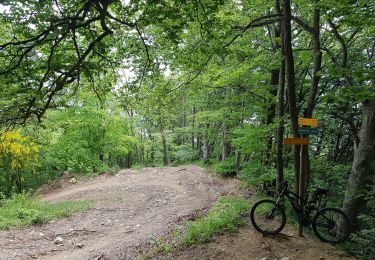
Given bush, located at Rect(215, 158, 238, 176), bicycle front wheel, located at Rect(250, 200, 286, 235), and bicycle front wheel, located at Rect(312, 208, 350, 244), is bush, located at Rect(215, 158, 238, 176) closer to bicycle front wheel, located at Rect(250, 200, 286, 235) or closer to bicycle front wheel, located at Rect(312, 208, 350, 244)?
bicycle front wheel, located at Rect(250, 200, 286, 235)

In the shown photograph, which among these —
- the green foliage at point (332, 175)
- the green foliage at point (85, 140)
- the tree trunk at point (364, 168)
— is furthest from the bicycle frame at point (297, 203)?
the green foliage at point (85, 140)

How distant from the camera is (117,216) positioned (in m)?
10.7

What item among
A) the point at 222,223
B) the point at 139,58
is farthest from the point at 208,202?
the point at 139,58

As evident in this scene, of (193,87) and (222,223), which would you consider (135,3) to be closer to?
(193,87)

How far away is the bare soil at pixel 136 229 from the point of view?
251 inches

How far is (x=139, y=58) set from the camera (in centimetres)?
655

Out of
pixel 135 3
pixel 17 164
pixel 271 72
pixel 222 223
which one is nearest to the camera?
pixel 135 3

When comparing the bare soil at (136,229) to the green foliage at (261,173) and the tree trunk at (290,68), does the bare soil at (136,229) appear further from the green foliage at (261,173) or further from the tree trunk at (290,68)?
the green foliage at (261,173)

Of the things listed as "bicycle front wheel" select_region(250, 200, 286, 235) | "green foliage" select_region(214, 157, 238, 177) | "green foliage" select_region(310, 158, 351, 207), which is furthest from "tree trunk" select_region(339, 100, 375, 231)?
"green foliage" select_region(214, 157, 238, 177)

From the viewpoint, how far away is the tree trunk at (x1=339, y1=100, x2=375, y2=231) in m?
6.51

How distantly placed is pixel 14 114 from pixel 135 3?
2.63 meters

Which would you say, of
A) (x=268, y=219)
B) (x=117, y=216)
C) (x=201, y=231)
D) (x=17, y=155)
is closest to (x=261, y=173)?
(x=268, y=219)

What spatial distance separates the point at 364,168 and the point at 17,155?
1457 cm

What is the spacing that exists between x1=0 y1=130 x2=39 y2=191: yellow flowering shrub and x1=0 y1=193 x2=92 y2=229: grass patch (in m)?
2.47
